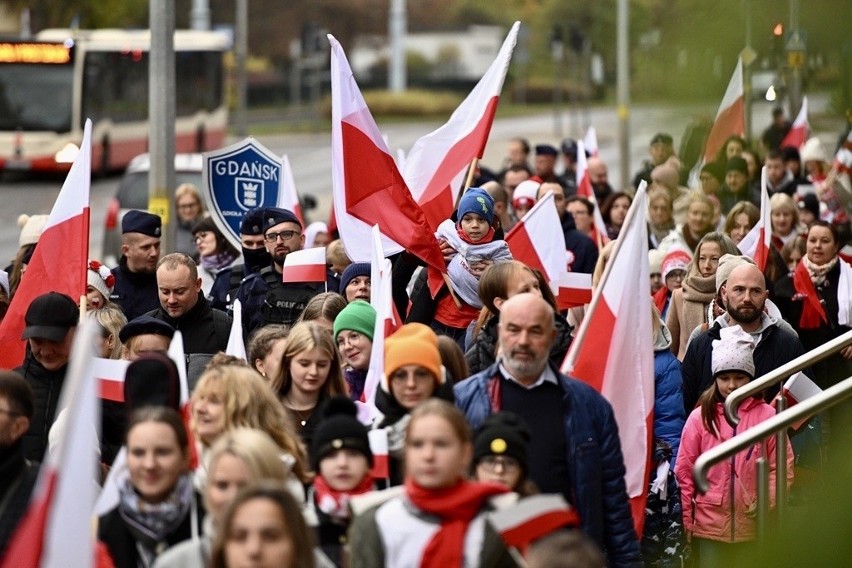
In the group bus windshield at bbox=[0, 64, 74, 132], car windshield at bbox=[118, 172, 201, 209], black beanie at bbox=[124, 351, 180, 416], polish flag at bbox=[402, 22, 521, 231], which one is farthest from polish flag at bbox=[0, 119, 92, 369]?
bus windshield at bbox=[0, 64, 74, 132]

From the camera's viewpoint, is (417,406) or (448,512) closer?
(448,512)

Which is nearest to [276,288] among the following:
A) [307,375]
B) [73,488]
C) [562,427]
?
[307,375]

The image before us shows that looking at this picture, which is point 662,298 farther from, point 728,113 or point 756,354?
point 728,113

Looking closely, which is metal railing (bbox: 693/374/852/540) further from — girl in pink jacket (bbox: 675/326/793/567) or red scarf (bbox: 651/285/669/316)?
red scarf (bbox: 651/285/669/316)

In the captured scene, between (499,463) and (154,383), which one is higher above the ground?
(154,383)

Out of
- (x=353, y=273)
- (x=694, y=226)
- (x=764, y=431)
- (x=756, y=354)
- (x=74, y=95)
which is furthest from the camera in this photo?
(x=74, y=95)

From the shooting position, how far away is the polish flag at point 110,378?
6.64m

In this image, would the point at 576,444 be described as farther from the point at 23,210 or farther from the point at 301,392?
the point at 23,210

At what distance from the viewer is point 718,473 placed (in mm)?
7184

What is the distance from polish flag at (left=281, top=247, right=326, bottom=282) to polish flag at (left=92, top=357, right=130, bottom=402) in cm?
268

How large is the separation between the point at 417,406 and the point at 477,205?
328 cm

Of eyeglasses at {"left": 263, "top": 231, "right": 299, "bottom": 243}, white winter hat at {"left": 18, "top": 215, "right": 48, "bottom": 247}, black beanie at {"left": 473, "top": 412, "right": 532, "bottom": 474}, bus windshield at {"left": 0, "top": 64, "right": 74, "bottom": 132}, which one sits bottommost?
black beanie at {"left": 473, "top": 412, "right": 532, "bottom": 474}

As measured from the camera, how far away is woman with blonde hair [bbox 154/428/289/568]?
430 cm

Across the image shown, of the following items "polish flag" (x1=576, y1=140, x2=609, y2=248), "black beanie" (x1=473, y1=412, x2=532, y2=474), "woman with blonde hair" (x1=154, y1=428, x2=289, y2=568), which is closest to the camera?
"woman with blonde hair" (x1=154, y1=428, x2=289, y2=568)
